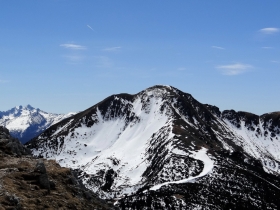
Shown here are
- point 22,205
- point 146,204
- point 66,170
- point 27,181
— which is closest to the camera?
point 22,205

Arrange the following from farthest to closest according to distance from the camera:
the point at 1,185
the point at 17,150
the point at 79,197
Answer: the point at 17,150, the point at 79,197, the point at 1,185

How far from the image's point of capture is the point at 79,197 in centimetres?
3594

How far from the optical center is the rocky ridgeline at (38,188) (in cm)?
2869

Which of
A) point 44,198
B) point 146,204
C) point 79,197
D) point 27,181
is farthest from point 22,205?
point 146,204

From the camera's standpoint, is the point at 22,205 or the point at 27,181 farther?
the point at 27,181

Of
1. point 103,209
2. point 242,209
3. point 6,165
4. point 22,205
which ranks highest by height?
point 6,165

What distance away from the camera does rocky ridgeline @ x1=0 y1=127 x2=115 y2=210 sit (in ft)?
94.1

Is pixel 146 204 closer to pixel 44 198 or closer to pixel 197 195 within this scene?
pixel 197 195

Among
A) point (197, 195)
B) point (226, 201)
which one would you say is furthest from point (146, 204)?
point (226, 201)

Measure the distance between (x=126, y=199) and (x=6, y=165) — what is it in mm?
162643

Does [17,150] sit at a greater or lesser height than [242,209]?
greater

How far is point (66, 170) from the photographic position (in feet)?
133

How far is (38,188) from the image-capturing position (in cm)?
3250

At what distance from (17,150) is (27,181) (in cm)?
1480
